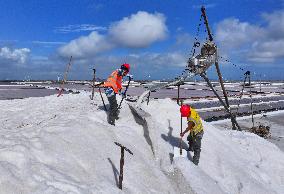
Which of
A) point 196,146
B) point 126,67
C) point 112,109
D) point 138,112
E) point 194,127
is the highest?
point 126,67

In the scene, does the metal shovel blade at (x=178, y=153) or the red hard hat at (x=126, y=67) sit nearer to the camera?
the metal shovel blade at (x=178, y=153)

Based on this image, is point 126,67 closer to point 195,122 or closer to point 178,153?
point 195,122

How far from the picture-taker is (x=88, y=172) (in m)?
7.41

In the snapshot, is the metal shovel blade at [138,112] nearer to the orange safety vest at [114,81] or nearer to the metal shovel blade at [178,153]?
the orange safety vest at [114,81]

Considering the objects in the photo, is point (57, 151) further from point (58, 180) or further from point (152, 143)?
point (152, 143)

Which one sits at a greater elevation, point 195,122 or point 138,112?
point 138,112

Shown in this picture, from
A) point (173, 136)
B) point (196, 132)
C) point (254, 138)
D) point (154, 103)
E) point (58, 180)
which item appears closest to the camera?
point (58, 180)

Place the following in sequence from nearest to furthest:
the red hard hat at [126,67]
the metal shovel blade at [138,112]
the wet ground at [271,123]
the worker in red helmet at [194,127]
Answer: the worker in red helmet at [194,127] → the red hard hat at [126,67] → the metal shovel blade at [138,112] → the wet ground at [271,123]

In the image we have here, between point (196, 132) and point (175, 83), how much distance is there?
5.33 metres

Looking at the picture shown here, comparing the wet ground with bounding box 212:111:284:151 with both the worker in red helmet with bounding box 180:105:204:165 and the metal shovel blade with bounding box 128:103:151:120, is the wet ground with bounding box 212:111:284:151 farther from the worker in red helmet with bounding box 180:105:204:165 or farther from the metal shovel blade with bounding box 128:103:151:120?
the metal shovel blade with bounding box 128:103:151:120

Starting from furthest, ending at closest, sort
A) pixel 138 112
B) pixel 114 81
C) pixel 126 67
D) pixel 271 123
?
pixel 271 123, pixel 138 112, pixel 114 81, pixel 126 67

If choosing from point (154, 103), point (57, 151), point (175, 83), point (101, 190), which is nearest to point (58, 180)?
point (101, 190)

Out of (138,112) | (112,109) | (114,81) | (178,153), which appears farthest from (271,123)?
(114,81)

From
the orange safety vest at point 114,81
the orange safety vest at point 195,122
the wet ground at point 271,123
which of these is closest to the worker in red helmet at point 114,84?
the orange safety vest at point 114,81
